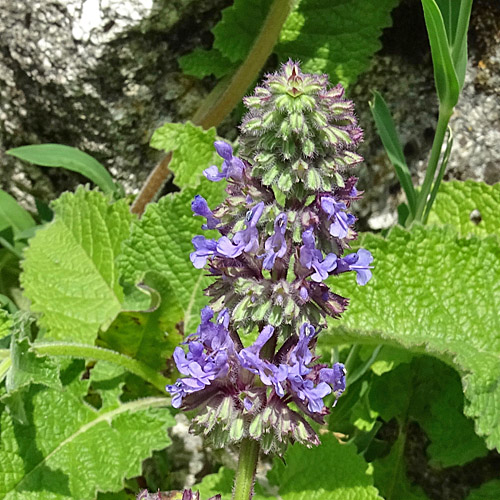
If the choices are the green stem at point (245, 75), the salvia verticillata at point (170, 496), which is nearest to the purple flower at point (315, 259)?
the salvia verticillata at point (170, 496)

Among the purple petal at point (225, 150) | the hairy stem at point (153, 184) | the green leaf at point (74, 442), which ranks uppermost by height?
the purple petal at point (225, 150)

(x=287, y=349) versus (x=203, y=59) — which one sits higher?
(x=203, y=59)

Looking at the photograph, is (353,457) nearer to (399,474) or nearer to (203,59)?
Answer: (399,474)

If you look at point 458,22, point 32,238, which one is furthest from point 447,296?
point 32,238

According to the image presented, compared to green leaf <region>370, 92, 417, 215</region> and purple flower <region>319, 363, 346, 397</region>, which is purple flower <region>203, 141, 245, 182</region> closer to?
purple flower <region>319, 363, 346, 397</region>

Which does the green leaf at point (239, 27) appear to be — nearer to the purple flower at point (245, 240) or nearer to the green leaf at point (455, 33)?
the green leaf at point (455, 33)

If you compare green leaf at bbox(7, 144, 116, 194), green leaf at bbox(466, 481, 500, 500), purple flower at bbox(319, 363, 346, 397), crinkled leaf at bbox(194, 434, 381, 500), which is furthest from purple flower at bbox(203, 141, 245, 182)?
green leaf at bbox(466, 481, 500, 500)
